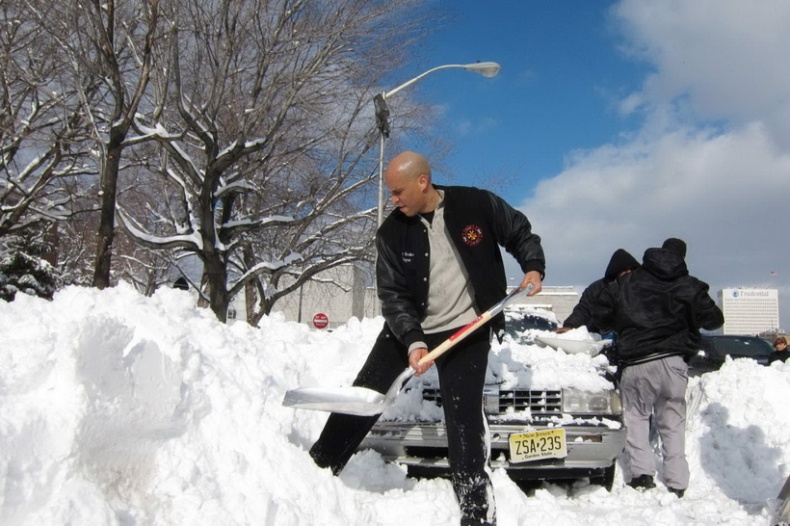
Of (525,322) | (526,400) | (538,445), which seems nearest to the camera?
(538,445)

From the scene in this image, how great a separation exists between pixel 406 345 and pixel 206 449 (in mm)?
995

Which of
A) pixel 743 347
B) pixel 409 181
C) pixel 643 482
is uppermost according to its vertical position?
pixel 409 181

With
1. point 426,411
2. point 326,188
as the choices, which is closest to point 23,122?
point 326,188

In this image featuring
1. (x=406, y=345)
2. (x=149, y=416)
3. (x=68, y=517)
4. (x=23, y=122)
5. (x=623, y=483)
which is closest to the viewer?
(x=68, y=517)

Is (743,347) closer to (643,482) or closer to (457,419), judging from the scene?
(643,482)

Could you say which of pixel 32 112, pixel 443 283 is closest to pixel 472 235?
pixel 443 283

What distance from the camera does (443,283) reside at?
336 cm

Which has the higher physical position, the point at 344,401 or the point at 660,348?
the point at 660,348

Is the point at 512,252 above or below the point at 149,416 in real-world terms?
above

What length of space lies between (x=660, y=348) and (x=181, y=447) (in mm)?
3130

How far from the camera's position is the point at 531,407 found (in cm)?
430

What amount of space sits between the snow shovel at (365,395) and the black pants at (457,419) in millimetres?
100

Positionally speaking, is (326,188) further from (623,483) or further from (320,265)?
(623,483)

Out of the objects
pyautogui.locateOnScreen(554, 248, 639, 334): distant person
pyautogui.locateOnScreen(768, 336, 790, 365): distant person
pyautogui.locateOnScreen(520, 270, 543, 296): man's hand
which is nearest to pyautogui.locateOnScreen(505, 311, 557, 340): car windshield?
pyautogui.locateOnScreen(554, 248, 639, 334): distant person
